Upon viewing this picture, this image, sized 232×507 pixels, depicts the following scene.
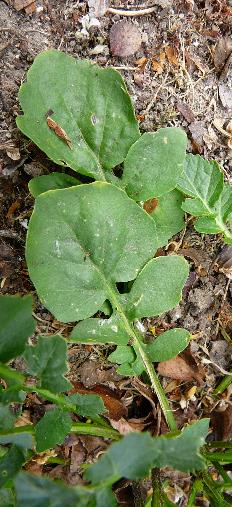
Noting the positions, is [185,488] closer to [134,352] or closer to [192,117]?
[134,352]

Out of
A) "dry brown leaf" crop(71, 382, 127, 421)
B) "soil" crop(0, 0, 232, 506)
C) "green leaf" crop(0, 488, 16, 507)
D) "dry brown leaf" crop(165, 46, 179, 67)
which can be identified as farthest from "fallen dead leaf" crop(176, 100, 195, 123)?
"green leaf" crop(0, 488, 16, 507)

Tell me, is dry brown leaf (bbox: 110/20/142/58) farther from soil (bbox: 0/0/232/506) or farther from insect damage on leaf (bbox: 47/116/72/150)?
insect damage on leaf (bbox: 47/116/72/150)

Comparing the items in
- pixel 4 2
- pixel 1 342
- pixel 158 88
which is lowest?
pixel 1 342

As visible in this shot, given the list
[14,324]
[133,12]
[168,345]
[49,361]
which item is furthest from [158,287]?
[133,12]

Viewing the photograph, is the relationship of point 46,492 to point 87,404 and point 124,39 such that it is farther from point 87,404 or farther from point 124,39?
point 124,39

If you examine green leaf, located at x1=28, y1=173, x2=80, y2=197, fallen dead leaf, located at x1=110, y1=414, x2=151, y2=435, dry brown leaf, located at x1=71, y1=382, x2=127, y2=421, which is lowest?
fallen dead leaf, located at x1=110, y1=414, x2=151, y2=435

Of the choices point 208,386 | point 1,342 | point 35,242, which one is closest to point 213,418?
point 208,386

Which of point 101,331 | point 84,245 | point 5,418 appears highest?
point 84,245
